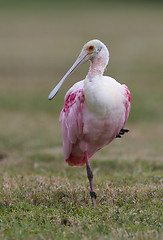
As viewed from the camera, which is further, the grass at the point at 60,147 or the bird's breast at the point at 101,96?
the bird's breast at the point at 101,96

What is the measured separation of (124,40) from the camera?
2380 centimetres

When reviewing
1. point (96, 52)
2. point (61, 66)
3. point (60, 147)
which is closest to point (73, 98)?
point (96, 52)

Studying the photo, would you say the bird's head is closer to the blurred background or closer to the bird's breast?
the bird's breast

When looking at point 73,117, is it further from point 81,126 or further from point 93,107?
point 93,107

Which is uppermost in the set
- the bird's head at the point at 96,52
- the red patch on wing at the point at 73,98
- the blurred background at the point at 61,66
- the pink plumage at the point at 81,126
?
the bird's head at the point at 96,52

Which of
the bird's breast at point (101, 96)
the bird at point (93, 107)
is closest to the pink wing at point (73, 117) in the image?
→ the bird at point (93, 107)

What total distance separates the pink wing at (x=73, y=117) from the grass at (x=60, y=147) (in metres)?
0.54

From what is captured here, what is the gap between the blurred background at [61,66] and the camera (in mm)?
10484

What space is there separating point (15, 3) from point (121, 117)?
38278mm

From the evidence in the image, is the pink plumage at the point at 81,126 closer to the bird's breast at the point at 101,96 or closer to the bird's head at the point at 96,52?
the bird's breast at the point at 101,96

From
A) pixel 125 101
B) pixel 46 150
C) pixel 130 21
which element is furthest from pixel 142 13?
pixel 125 101

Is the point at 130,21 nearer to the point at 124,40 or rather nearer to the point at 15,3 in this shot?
the point at 124,40

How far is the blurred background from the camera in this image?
1048cm

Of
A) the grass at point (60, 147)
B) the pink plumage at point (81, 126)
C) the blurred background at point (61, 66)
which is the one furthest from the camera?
the blurred background at point (61, 66)
